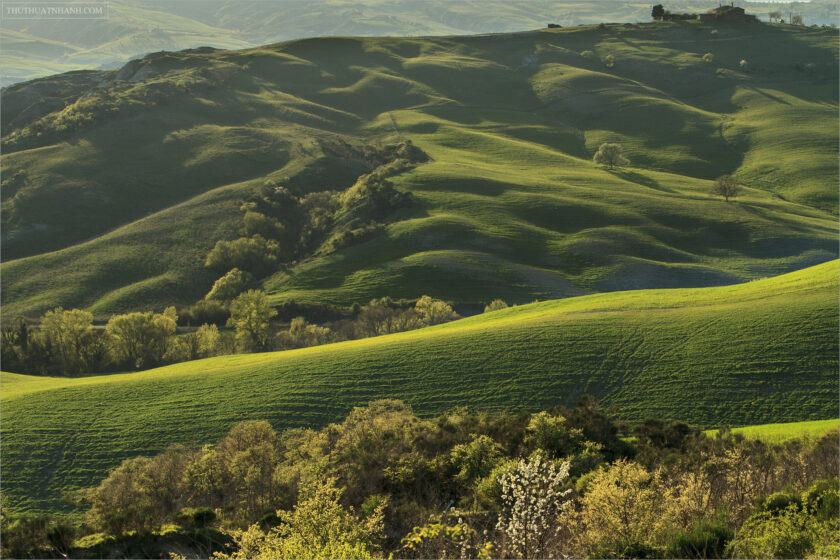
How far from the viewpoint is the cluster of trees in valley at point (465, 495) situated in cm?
2980

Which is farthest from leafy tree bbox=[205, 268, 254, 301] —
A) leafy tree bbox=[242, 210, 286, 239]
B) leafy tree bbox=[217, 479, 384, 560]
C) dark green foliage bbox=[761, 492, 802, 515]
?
dark green foliage bbox=[761, 492, 802, 515]

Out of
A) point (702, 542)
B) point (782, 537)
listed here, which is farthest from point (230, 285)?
point (782, 537)

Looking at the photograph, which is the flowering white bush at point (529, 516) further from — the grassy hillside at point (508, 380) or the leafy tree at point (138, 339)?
the leafy tree at point (138, 339)

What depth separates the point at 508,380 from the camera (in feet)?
244

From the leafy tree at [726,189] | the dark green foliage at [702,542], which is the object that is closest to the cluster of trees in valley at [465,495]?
the dark green foliage at [702,542]

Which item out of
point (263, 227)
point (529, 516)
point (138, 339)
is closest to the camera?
point (529, 516)

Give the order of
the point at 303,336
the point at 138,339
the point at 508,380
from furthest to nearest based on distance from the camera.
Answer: the point at 303,336
the point at 138,339
the point at 508,380

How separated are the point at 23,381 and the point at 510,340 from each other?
6659 centimetres

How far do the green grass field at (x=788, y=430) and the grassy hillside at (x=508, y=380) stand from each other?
4.68 metres

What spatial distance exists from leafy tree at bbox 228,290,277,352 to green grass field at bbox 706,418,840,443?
264ft

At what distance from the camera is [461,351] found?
8088 centimetres

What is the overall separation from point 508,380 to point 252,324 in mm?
61811

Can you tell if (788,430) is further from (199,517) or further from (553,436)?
(199,517)

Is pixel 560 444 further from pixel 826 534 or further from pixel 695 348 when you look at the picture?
pixel 695 348
